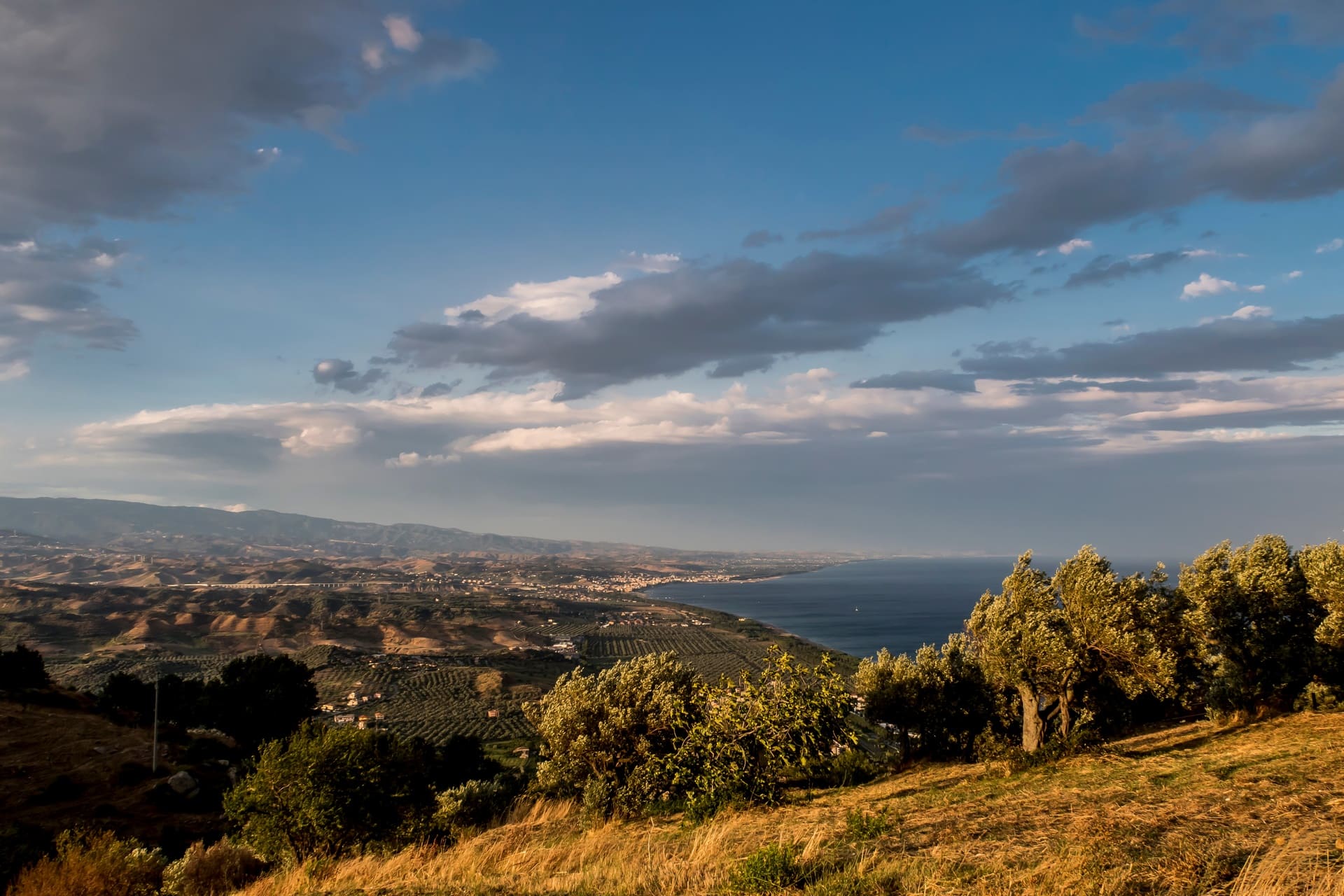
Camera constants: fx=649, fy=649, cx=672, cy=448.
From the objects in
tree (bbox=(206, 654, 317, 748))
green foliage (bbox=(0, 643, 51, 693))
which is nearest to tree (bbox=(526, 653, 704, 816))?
tree (bbox=(206, 654, 317, 748))

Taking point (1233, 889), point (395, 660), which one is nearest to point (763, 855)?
point (1233, 889)

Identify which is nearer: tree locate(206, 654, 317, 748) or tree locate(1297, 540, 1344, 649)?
tree locate(1297, 540, 1344, 649)

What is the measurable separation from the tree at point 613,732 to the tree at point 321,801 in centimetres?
588

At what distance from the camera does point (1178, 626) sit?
30.1 m

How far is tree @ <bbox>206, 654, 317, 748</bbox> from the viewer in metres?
55.6

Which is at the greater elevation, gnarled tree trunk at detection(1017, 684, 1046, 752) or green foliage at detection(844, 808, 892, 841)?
green foliage at detection(844, 808, 892, 841)

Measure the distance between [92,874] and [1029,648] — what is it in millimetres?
32429

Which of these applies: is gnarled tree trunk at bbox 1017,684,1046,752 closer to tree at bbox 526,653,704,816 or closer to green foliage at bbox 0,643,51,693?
tree at bbox 526,653,704,816

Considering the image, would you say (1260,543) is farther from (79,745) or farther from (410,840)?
(79,745)

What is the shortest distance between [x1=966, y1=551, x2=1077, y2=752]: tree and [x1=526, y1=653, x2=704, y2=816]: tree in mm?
13719

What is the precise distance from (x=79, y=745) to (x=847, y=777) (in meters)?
53.7

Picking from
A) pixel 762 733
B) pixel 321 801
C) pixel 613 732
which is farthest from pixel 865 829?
pixel 321 801

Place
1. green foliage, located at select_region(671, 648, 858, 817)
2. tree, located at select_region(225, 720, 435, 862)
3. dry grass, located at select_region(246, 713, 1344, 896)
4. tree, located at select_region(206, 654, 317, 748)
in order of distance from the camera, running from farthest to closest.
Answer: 1. tree, located at select_region(206, 654, 317, 748)
2. tree, located at select_region(225, 720, 435, 862)
3. green foliage, located at select_region(671, 648, 858, 817)
4. dry grass, located at select_region(246, 713, 1344, 896)

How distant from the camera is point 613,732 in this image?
88.6ft
